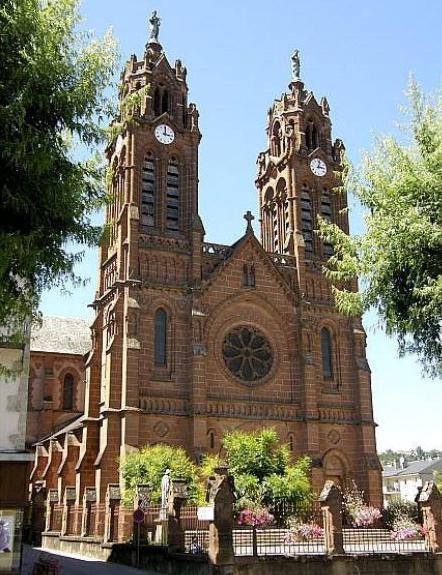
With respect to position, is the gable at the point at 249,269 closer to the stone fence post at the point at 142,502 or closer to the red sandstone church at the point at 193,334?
the red sandstone church at the point at 193,334

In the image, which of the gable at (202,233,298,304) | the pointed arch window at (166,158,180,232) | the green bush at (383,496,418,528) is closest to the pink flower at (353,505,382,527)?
the green bush at (383,496,418,528)

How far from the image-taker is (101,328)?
4175cm

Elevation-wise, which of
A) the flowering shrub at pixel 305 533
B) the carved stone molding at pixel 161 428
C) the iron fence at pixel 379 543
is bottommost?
the iron fence at pixel 379 543

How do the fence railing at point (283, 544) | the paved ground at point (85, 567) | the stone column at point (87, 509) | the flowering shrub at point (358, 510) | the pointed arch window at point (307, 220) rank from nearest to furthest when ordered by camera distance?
1. the fence railing at point (283, 544)
2. the paved ground at point (85, 567)
3. the flowering shrub at point (358, 510)
4. the stone column at point (87, 509)
5. the pointed arch window at point (307, 220)

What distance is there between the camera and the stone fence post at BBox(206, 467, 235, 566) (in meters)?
21.6

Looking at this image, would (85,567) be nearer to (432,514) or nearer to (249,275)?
(432,514)

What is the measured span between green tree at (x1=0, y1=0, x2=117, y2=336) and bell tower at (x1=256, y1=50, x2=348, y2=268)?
32.3 metres

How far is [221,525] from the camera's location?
21906 millimetres

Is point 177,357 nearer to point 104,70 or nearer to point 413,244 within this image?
point 413,244

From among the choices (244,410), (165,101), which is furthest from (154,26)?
(244,410)

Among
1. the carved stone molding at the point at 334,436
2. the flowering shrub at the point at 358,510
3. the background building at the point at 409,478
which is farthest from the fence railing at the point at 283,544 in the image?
the background building at the point at 409,478

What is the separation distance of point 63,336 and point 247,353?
24.0 m

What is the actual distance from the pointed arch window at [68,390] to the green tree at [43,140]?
4445cm

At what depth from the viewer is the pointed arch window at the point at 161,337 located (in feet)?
129
